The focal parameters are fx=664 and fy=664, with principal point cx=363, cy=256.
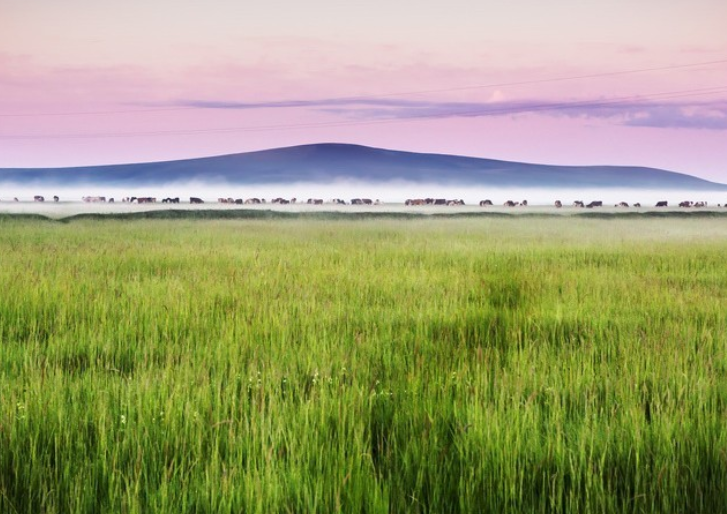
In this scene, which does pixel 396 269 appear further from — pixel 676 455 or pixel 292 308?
pixel 676 455

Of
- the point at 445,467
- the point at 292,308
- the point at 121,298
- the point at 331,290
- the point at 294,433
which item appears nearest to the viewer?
the point at 445,467

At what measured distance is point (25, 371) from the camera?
5379 mm

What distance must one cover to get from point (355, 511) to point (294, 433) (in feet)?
2.98

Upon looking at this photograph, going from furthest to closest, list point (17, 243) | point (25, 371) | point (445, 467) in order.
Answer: point (17, 243), point (25, 371), point (445, 467)

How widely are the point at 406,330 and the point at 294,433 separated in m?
3.59

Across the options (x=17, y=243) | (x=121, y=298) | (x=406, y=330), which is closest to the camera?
(x=406, y=330)

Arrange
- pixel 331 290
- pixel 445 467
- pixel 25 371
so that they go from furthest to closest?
pixel 331 290, pixel 25 371, pixel 445 467

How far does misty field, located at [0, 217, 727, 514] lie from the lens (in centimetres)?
323

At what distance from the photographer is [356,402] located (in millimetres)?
4449

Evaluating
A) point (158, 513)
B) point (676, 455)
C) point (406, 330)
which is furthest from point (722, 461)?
point (406, 330)

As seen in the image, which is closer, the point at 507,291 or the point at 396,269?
the point at 507,291

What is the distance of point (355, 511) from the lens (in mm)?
2965

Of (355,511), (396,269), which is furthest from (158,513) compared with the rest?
(396,269)

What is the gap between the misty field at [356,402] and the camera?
10.6 feet
